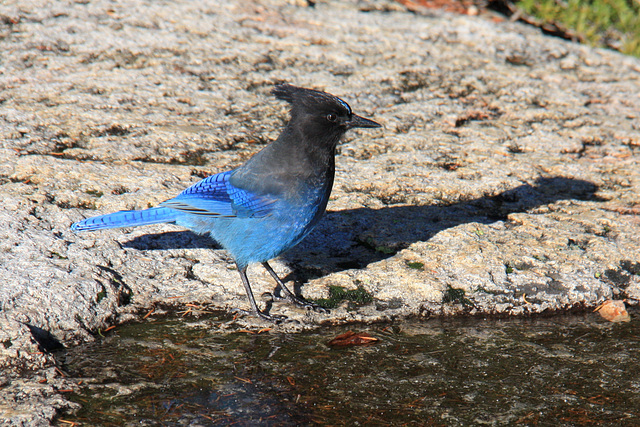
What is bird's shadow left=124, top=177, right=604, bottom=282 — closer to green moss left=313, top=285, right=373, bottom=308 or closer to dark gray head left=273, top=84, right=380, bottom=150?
green moss left=313, top=285, right=373, bottom=308

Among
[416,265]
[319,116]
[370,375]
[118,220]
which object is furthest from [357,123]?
[370,375]

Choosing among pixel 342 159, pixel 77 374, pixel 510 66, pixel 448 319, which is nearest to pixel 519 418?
pixel 448 319

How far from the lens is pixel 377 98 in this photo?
19.2 ft

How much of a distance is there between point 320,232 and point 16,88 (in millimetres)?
2831

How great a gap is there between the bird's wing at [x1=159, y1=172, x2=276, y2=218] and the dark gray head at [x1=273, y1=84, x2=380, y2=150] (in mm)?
484

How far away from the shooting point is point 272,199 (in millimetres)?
3654

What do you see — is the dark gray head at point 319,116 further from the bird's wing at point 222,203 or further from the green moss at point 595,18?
the green moss at point 595,18

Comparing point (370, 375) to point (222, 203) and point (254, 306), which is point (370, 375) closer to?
point (254, 306)

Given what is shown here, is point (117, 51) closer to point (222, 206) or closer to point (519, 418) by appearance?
point (222, 206)

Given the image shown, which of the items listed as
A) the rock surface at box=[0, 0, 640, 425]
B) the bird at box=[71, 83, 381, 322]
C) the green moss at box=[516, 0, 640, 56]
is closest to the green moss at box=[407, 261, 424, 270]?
the rock surface at box=[0, 0, 640, 425]

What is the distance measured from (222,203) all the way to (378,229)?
40.3 inches

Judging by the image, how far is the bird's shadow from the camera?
12.9 feet

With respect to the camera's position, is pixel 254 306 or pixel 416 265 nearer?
pixel 254 306

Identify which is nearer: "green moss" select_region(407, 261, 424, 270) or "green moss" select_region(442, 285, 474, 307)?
"green moss" select_region(442, 285, 474, 307)
